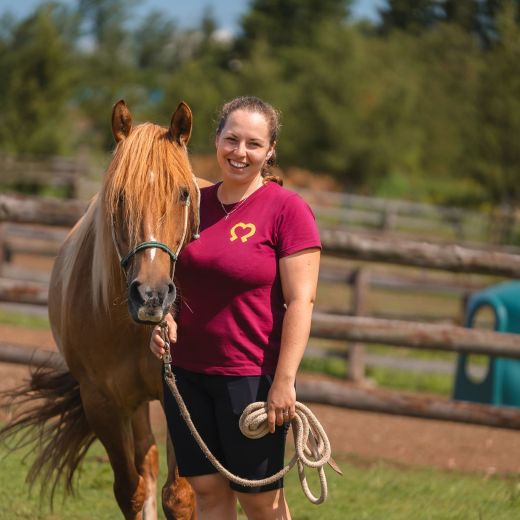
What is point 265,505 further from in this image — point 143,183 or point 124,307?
point 143,183

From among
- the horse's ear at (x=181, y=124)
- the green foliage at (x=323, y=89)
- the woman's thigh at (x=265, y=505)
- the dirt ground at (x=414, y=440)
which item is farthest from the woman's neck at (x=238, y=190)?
the green foliage at (x=323, y=89)

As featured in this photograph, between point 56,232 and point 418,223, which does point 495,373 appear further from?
point 418,223

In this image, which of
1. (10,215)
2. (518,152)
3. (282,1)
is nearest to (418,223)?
(518,152)

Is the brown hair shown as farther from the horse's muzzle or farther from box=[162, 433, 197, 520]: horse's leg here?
box=[162, 433, 197, 520]: horse's leg

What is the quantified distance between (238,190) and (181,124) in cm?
35

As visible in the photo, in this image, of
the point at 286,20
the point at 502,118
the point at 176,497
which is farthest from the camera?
the point at 286,20

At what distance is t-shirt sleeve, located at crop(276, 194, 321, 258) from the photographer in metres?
2.20

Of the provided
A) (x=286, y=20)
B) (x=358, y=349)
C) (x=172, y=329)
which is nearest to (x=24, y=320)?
(x=358, y=349)

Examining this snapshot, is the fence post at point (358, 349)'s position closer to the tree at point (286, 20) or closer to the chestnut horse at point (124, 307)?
the chestnut horse at point (124, 307)

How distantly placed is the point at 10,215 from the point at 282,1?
40651 mm

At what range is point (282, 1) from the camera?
43062mm

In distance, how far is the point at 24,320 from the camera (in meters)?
9.52

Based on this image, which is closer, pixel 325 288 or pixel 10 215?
pixel 10 215

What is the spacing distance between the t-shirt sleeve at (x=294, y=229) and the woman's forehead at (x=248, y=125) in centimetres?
24
